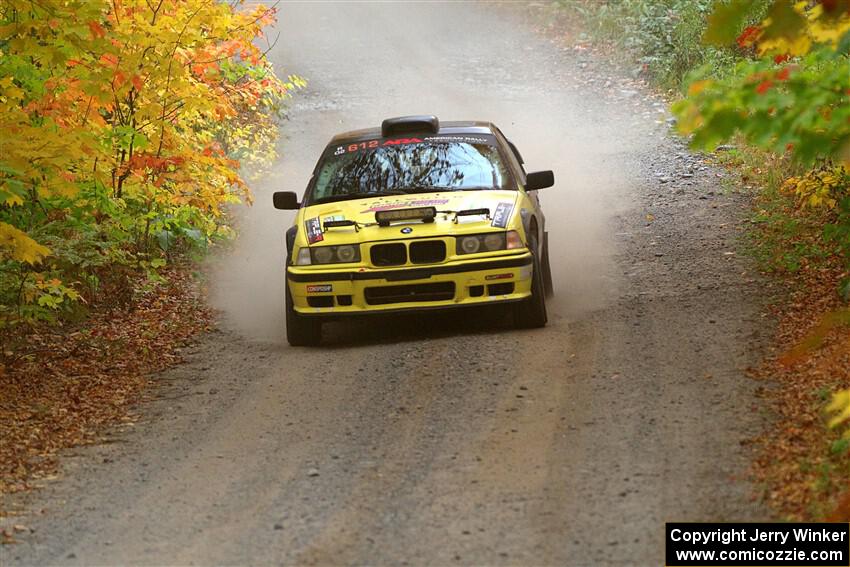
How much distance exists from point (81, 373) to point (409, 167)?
11.0 feet

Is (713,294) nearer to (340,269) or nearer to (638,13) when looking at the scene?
(340,269)

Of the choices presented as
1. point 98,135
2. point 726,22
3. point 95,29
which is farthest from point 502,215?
point 726,22

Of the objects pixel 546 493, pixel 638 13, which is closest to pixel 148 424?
pixel 546 493

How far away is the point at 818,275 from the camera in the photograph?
1050cm

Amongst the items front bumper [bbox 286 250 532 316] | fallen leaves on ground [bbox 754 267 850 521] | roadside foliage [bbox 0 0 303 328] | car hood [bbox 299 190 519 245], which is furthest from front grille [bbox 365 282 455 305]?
fallen leaves on ground [bbox 754 267 850 521]

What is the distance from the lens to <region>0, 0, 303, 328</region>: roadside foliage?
29.6 feet

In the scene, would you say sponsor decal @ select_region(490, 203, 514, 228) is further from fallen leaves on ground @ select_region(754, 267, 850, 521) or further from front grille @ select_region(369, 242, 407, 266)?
fallen leaves on ground @ select_region(754, 267, 850, 521)

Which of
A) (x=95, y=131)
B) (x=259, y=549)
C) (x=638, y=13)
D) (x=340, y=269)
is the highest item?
(x=638, y=13)

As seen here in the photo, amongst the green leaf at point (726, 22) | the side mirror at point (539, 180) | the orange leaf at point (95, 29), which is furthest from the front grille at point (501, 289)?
the green leaf at point (726, 22)

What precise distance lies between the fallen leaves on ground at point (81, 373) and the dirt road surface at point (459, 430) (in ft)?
0.99

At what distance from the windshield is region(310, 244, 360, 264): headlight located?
2.71 feet

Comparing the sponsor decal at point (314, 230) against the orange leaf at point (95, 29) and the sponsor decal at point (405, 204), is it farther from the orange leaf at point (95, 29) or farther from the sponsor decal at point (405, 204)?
the orange leaf at point (95, 29)

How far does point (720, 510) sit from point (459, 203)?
4667 millimetres

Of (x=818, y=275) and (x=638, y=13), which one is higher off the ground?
(x=638, y=13)
